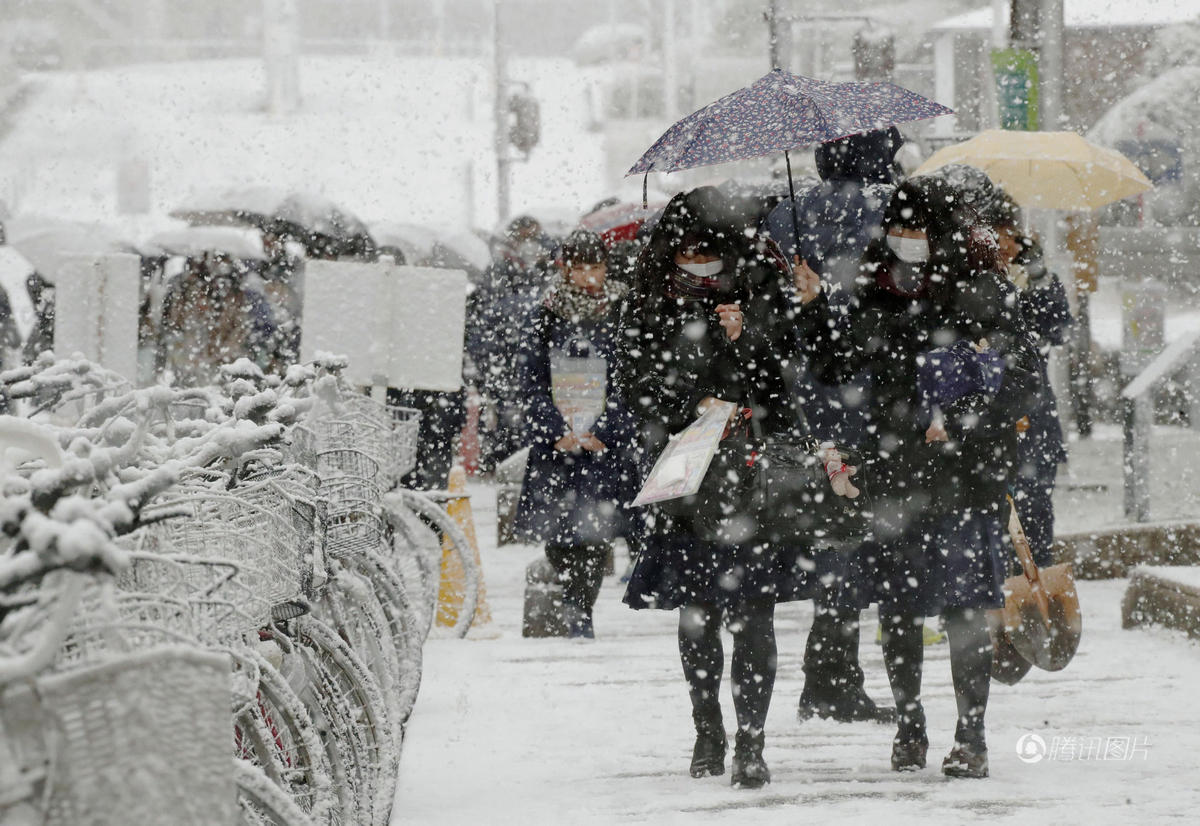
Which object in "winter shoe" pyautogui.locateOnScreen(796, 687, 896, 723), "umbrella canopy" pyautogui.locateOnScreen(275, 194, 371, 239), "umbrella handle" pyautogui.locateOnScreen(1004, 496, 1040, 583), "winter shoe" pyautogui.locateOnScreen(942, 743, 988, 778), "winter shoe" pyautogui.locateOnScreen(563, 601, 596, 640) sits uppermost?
"umbrella canopy" pyautogui.locateOnScreen(275, 194, 371, 239)

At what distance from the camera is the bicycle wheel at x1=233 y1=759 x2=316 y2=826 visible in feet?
10.5

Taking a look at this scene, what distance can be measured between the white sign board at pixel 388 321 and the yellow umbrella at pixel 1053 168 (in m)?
2.53

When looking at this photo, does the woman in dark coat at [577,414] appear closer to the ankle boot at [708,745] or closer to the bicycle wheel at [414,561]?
the bicycle wheel at [414,561]

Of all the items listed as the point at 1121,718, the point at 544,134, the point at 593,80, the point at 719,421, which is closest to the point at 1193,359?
the point at 1121,718

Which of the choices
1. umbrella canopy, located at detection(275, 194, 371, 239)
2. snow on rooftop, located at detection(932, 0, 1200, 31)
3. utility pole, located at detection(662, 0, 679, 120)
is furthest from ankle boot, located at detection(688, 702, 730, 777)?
utility pole, located at detection(662, 0, 679, 120)

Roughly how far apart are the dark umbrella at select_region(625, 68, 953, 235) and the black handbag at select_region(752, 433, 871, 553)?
0.95 m

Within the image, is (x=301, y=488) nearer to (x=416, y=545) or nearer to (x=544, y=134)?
(x=416, y=545)

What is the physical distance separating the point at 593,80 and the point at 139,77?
21026mm

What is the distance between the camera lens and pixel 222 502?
12.4ft

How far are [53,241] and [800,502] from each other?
1285cm

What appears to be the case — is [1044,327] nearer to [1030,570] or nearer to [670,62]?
[1030,570]

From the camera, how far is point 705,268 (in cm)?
585

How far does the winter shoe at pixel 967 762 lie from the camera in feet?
19.2

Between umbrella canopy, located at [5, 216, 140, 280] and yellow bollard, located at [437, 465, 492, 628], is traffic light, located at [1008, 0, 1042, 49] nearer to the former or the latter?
yellow bollard, located at [437, 465, 492, 628]
